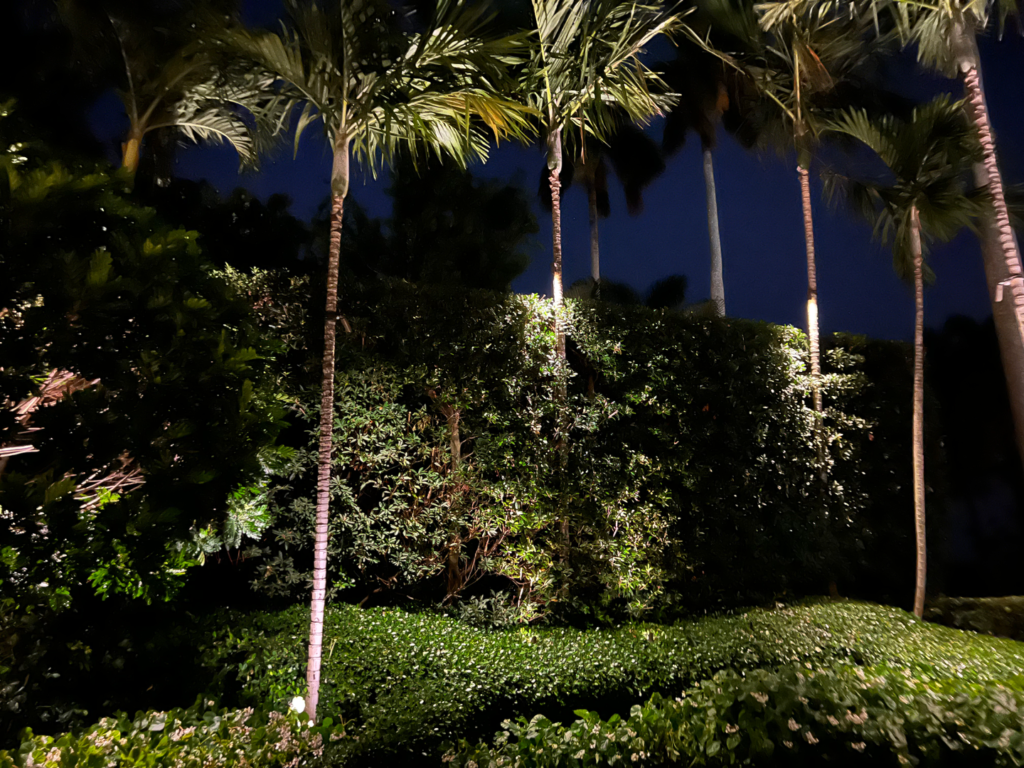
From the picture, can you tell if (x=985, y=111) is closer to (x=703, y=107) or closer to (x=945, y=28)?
(x=945, y=28)

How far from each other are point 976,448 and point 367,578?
12043 mm

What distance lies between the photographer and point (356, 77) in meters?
4.23

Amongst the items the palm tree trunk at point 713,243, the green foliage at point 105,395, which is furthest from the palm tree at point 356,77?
the palm tree trunk at point 713,243

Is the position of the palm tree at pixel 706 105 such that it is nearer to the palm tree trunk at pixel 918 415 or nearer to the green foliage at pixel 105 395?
the palm tree trunk at pixel 918 415

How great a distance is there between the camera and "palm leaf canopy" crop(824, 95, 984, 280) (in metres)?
6.66

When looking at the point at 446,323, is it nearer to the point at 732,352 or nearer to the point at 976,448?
the point at 732,352

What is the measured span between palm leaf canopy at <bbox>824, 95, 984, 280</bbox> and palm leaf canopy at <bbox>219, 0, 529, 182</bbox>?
5269 millimetres

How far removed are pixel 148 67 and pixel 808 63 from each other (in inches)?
329

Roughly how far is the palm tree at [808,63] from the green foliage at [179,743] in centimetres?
727

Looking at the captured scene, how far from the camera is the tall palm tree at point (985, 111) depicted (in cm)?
590

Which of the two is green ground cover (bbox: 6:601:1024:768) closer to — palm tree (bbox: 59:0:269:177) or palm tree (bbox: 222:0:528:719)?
palm tree (bbox: 222:0:528:719)

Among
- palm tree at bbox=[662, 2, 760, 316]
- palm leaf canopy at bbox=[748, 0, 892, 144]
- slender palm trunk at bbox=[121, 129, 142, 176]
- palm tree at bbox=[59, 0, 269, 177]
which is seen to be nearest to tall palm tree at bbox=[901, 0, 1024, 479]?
palm leaf canopy at bbox=[748, 0, 892, 144]

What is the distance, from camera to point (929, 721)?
233 centimetres

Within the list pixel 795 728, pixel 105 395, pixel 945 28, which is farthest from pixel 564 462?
pixel 945 28
